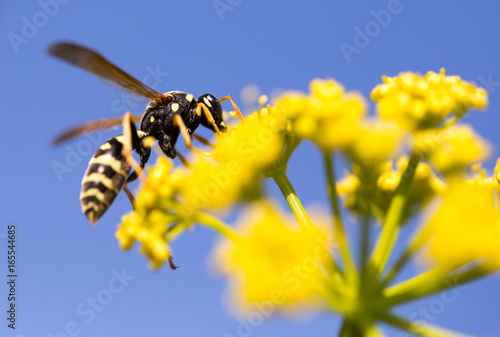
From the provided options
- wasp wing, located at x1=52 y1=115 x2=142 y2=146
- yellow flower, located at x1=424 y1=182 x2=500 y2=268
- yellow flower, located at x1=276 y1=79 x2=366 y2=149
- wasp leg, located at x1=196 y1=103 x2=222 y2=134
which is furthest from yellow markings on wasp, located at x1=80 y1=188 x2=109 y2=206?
yellow flower, located at x1=424 y1=182 x2=500 y2=268

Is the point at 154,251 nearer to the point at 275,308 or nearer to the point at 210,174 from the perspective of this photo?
the point at 210,174

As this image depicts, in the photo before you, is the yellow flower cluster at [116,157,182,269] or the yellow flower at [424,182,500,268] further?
the yellow flower cluster at [116,157,182,269]

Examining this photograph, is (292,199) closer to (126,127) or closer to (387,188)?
(387,188)

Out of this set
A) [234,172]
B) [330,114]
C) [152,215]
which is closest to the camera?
[330,114]

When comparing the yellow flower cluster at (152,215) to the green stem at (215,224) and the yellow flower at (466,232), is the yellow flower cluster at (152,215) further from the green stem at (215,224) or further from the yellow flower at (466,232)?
the yellow flower at (466,232)

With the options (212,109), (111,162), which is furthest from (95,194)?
(212,109)

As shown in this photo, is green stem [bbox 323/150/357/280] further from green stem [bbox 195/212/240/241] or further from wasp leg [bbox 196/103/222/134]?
wasp leg [bbox 196/103/222/134]
